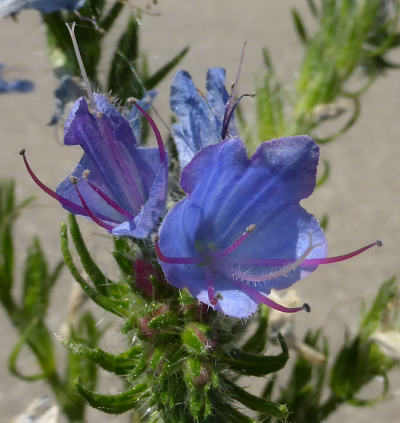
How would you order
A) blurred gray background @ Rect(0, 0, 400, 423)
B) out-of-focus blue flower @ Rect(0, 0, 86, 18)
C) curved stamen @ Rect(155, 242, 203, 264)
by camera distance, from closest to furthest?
curved stamen @ Rect(155, 242, 203, 264), out-of-focus blue flower @ Rect(0, 0, 86, 18), blurred gray background @ Rect(0, 0, 400, 423)

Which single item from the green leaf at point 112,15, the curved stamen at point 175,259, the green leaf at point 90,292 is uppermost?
the green leaf at point 112,15

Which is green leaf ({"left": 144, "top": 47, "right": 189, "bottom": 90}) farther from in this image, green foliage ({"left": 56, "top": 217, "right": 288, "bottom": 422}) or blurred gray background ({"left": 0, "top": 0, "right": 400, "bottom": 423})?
blurred gray background ({"left": 0, "top": 0, "right": 400, "bottom": 423})

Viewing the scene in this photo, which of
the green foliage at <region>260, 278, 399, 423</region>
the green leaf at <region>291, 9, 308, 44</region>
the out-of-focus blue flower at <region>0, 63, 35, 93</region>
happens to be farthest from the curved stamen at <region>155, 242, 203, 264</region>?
the green leaf at <region>291, 9, 308, 44</region>

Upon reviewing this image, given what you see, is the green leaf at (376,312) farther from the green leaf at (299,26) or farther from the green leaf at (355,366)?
the green leaf at (299,26)

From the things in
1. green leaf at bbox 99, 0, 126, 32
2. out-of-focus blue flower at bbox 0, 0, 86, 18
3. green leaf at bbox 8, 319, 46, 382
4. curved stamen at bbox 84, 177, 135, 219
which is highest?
out-of-focus blue flower at bbox 0, 0, 86, 18

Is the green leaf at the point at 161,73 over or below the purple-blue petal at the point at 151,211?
below

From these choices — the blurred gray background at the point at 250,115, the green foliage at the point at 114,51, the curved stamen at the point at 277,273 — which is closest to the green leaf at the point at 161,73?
the green foliage at the point at 114,51

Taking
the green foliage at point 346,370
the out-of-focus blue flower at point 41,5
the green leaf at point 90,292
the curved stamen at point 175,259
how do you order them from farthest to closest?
1. the green foliage at point 346,370
2. the out-of-focus blue flower at point 41,5
3. the green leaf at point 90,292
4. the curved stamen at point 175,259

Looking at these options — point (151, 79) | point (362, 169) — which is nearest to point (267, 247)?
point (151, 79)
